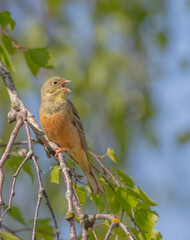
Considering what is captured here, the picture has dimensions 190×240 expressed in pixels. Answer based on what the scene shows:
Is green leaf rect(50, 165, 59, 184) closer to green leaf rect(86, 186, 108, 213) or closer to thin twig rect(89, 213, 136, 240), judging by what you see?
green leaf rect(86, 186, 108, 213)

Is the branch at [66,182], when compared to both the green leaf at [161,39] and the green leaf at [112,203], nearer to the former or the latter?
the green leaf at [112,203]

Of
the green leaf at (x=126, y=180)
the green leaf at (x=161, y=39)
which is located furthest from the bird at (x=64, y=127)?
the green leaf at (x=161, y=39)

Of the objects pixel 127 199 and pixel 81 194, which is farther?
pixel 81 194

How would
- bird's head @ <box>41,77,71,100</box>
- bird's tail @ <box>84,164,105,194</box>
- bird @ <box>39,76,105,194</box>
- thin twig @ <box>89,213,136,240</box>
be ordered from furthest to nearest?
bird's head @ <box>41,77,71,100</box>
bird @ <box>39,76,105,194</box>
bird's tail @ <box>84,164,105,194</box>
thin twig @ <box>89,213,136,240</box>

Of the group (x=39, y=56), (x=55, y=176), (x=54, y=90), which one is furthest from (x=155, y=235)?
(x=54, y=90)

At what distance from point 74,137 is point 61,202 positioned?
4.51 metres

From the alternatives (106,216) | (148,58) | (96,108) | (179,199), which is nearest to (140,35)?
(148,58)

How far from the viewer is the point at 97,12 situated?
11312 mm

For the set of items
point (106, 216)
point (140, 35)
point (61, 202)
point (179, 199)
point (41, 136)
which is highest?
point (140, 35)

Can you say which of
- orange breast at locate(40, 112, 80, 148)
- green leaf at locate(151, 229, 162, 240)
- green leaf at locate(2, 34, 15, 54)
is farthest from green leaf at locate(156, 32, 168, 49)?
green leaf at locate(151, 229, 162, 240)

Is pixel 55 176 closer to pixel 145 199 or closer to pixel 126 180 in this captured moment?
pixel 126 180

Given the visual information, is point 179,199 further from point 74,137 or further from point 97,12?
point 74,137

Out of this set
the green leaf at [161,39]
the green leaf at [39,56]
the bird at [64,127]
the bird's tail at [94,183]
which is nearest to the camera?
the bird's tail at [94,183]

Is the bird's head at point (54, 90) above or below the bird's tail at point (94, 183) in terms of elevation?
above
